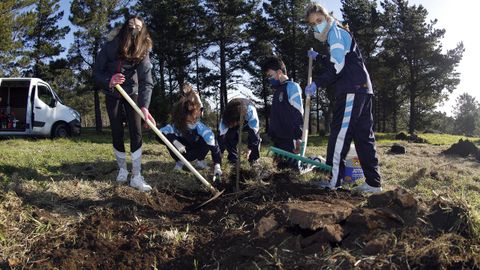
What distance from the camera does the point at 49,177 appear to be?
5.06 metres

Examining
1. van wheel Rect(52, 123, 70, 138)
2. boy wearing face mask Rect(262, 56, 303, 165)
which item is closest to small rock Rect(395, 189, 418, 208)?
boy wearing face mask Rect(262, 56, 303, 165)

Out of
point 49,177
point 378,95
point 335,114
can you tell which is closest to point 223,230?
point 335,114

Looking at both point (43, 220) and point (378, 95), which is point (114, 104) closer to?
point (43, 220)

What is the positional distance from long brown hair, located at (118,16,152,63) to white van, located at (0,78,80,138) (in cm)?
986

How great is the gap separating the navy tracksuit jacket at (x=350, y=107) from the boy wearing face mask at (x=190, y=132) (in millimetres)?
1805

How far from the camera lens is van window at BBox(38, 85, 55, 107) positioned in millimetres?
13413

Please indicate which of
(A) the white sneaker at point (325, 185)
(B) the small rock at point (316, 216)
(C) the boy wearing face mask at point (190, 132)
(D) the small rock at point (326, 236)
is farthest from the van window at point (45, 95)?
(D) the small rock at point (326, 236)

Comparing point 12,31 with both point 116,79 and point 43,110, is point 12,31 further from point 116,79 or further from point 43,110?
point 116,79

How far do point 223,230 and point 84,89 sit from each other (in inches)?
985

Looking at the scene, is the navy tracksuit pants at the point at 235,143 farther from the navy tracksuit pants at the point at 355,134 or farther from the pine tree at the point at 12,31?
the pine tree at the point at 12,31

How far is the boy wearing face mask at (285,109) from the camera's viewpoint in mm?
5574

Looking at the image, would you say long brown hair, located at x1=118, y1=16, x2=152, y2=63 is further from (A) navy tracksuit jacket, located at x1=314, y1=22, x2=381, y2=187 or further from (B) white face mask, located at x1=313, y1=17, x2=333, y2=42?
(A) navy tracksuit jacket, located at x1=314, y1=22, x2=381, y2=187

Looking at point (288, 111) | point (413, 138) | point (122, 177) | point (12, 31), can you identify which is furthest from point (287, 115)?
point (12, 31)

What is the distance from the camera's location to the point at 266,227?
272 centimetres
